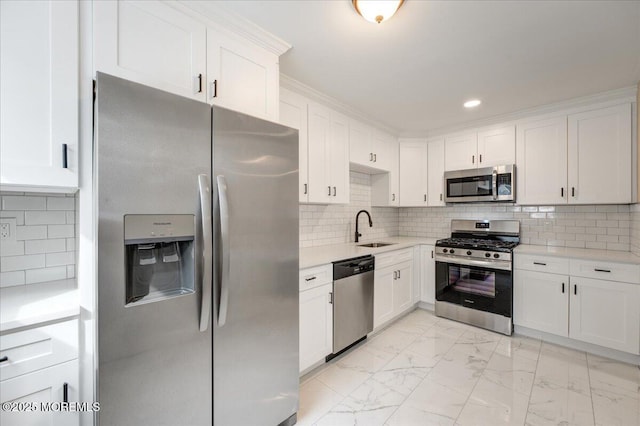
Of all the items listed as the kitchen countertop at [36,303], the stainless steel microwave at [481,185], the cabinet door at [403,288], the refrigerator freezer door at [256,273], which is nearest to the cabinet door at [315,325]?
the refrigerator freezer door at [256,273]

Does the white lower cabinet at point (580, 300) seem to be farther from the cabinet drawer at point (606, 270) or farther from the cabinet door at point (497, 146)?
the cabinet door at point (497, 146)

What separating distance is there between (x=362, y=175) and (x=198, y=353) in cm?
313

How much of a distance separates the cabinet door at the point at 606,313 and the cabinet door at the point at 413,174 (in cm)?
191

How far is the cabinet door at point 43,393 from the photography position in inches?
38.5

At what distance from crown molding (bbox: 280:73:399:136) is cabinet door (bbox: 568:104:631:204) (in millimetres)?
2045

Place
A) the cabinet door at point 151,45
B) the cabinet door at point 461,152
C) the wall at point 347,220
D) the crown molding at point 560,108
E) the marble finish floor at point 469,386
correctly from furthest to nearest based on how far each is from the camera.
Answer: the cabinet door at point 461,152
the wall at point 347,220
the crown molding at point 560,108
the marble finish floor at point 469,386
the cabinet door at point 151,45

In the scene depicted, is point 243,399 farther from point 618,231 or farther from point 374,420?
point 618,231

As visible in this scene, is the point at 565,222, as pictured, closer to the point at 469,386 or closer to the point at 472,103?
the point at 472,103

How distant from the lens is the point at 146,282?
4.01 ft

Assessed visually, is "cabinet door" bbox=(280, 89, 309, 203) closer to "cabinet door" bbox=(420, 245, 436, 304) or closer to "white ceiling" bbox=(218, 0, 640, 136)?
"white ceiling" bbox=(218, 0, 640, 136)

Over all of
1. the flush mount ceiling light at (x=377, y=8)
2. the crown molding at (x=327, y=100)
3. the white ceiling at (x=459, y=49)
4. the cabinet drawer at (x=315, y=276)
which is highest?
the white ceiling at (x=459, y=49)

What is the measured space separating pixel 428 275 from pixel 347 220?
1.31 meters

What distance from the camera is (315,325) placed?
2.24 m

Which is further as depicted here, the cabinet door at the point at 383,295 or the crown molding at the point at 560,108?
the cabinet door at the point at 383,295
